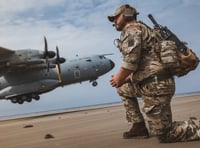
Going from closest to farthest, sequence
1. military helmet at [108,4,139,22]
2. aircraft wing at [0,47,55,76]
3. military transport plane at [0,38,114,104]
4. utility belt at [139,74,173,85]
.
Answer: utility belt at [139,74,173,85], military helmet at [108,4,139,22], aircraft wing at [0,47,55,76], military transport plane at [0,38,114,104]

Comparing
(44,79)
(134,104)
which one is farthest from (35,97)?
(134,104)

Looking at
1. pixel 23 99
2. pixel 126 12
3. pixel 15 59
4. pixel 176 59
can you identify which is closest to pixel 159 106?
pixel 176 59

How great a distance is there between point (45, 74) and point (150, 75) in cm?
3086

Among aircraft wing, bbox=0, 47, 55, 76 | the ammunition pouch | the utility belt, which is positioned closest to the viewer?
the ammunition pouch

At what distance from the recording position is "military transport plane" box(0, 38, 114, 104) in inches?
1314

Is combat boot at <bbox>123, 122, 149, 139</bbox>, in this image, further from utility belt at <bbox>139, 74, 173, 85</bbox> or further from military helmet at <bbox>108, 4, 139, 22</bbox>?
military helmet at <bbox>108, 4, 139, 22</bbox>

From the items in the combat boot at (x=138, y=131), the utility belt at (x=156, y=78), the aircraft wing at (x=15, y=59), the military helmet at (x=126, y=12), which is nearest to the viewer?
the utility belt at (x=156, y=78)

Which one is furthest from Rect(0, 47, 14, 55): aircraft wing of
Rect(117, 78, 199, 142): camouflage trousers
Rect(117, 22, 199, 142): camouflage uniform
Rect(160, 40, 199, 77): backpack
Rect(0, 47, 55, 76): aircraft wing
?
→ Rect(160, 40, 199, 77): backpack

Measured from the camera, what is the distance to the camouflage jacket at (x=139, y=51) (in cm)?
443

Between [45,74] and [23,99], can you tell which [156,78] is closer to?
[45,74]

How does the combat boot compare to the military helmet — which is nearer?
the military helmet

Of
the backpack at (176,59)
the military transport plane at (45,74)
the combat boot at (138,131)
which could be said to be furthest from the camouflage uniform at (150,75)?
the military transport plane at (45,74)

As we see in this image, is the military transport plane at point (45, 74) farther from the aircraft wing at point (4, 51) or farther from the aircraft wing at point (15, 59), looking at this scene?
the aircraft wing at point (4, 51)

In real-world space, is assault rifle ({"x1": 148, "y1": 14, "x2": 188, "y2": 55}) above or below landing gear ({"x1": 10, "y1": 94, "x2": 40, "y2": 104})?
below
